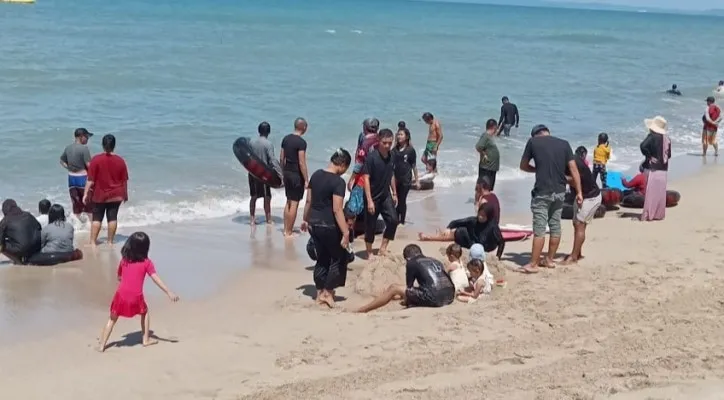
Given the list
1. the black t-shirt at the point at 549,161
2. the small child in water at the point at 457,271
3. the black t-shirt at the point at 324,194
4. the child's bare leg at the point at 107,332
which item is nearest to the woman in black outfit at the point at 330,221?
the black t-shirt at the point at 324,194

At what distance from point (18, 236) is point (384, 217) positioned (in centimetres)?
390

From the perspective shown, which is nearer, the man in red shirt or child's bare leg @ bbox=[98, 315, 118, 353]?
child's bare leg @ bbox=[98, 315, 118, 353]

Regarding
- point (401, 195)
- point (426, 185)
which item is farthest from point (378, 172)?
point (426, 185)

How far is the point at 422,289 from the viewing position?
8.16 m

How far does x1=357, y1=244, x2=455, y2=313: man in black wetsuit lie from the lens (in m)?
8.12

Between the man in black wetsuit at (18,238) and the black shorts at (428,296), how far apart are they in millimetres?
4261

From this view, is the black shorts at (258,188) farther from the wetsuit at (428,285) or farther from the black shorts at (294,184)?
the wetsuit at (428,285)

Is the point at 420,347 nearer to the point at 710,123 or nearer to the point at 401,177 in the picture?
the point at 401,177

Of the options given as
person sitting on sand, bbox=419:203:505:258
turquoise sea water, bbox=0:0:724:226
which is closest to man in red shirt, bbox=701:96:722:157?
turquoise sea water, bbox=0:0:724:226

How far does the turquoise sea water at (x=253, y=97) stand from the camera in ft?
54.8

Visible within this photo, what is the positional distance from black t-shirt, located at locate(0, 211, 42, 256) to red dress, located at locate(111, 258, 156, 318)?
3005 mm

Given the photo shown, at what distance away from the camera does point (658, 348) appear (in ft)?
20.9

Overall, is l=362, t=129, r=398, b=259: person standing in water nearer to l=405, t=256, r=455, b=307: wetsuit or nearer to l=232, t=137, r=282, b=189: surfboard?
l=405, t=256, r=455, b=307: wetsuit

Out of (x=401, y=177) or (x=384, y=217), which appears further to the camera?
(x=401, y=177)
